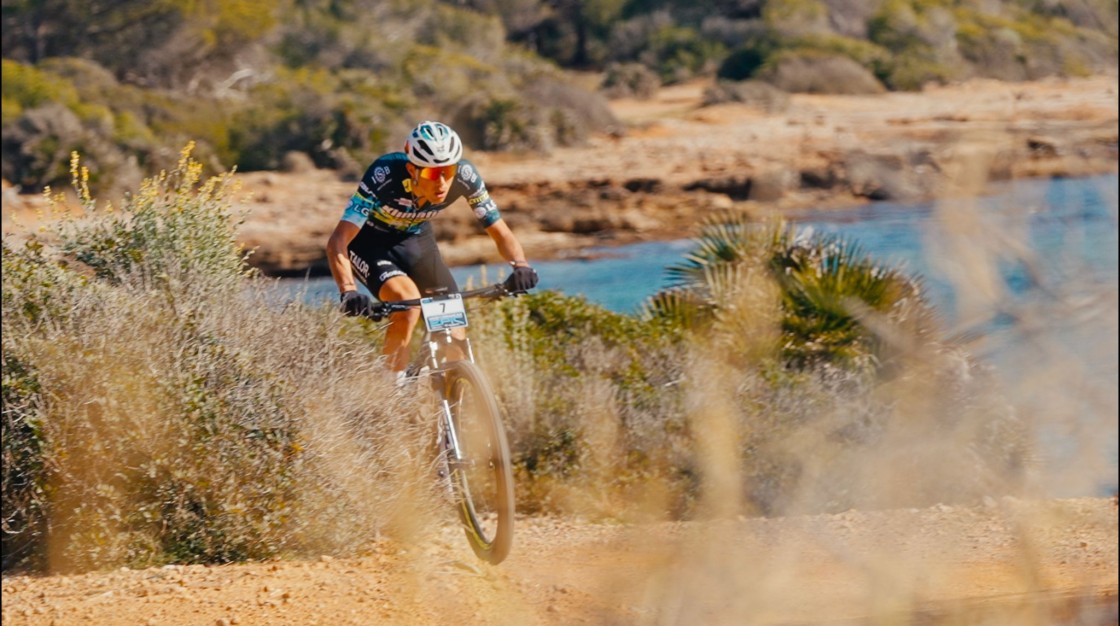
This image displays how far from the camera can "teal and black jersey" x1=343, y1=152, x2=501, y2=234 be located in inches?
244

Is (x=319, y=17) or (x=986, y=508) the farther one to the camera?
(x=319, y=17)

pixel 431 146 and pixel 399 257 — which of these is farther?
pixel 399 257

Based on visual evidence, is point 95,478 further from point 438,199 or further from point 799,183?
point 799,183

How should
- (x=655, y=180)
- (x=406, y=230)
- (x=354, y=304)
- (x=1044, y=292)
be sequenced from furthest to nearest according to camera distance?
(x=655, y=180)
(x=406, y=230)
(x=354, y=304)
(x=1044, y=292)

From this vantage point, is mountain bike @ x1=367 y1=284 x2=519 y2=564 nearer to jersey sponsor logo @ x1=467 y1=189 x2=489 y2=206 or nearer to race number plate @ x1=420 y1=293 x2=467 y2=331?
race number plate @ x1=420 y1=293 x2=467 y2=331

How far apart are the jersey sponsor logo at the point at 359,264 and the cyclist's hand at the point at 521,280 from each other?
32.2 inches

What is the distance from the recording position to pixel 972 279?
2938 mm

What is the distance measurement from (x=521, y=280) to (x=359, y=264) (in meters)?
0.96

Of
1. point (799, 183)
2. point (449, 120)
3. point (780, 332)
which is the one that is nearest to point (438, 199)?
point (780, 332)

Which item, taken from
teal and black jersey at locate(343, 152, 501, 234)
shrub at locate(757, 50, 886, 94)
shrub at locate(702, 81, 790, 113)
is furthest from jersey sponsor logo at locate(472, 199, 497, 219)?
shrub at locate(757, 50, 886, 94)

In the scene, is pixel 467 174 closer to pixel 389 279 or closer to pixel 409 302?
pixel 389 279

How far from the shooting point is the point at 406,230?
21.6 ft

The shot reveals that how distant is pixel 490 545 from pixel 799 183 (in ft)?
68.8

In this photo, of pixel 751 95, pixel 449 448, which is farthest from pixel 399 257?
pixel 751 95
